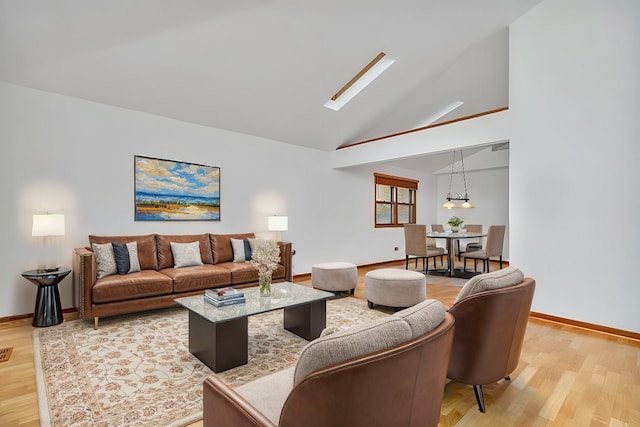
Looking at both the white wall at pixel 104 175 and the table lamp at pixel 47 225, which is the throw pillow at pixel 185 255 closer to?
the white wall at pixel 104 175

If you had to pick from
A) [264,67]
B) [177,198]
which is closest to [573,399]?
[264,67]

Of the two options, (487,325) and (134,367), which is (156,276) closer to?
(134,367)

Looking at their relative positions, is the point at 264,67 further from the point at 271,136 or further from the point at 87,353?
the point at 87,353

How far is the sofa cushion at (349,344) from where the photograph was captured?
904 mm

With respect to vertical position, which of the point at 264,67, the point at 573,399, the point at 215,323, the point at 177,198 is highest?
the point at 264,67

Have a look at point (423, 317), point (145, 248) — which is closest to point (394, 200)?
point (145, 248)

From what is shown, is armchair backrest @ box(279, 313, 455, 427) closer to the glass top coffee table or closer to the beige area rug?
the beige area rug

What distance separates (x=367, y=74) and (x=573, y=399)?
14.6 feet

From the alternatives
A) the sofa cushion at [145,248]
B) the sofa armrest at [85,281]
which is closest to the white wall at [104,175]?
the sofa cushion at [145,248]

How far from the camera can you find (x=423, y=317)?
3.67 ft

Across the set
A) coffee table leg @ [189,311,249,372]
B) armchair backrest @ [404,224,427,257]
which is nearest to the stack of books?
coffee table leg @ [189,311,249,372]

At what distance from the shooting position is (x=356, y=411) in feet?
3.00

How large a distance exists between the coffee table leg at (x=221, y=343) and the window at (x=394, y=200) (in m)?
5.56

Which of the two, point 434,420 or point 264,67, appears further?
point 264,67
